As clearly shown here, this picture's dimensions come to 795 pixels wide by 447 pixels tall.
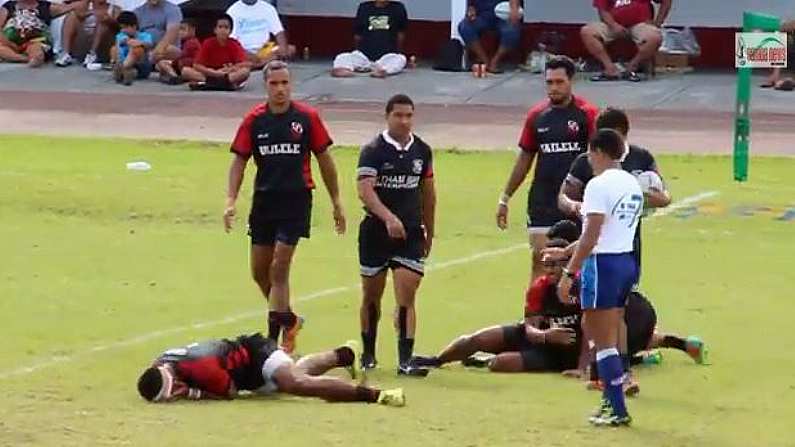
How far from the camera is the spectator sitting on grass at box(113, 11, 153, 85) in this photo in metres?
30.5

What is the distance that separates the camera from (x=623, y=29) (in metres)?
29.7

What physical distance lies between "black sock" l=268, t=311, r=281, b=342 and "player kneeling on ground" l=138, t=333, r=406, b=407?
1614mm

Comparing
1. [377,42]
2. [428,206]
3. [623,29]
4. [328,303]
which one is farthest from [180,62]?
[428,206]

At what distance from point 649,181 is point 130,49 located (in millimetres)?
19476

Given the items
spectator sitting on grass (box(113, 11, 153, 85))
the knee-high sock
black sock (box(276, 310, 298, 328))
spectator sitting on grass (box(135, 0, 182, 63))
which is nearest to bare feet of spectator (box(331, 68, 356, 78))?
spectator sitting on grass (box(135, 0, 182, 63))

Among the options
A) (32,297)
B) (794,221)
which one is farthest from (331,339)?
(794,221)

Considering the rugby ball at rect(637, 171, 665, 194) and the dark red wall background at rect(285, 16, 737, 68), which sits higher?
the rugby ball at rect(637, 171, 665, 194)

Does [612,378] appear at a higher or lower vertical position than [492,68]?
higher

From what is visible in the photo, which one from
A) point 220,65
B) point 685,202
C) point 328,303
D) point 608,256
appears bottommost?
point 220,65

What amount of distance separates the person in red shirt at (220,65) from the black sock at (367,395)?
1870 centimetres

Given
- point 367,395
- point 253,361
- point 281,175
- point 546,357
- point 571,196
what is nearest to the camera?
point 367,395

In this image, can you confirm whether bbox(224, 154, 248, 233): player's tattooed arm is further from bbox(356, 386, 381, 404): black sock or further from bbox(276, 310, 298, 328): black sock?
bbox(356, 386, 381, 404): black sock

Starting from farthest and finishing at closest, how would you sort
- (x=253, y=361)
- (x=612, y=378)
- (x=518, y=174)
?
(x=518, y=174) → (x=253, y=361) → (x=612, y=378)

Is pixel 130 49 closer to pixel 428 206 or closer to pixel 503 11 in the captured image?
pixel 503 11
